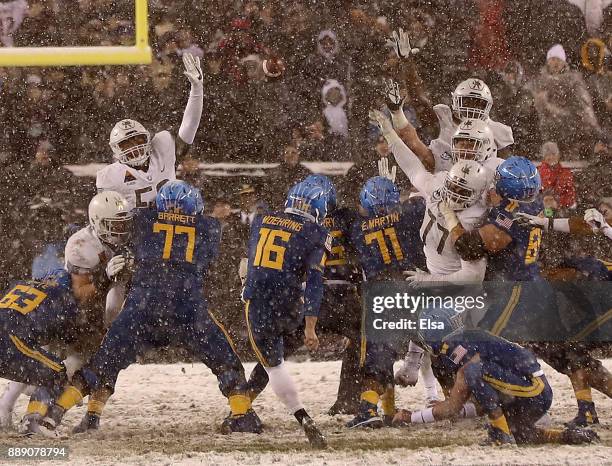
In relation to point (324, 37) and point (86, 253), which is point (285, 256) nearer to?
point (86, 253)

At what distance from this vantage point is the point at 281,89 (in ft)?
31.6

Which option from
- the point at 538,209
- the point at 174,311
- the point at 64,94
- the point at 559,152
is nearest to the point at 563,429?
the point at 538,209

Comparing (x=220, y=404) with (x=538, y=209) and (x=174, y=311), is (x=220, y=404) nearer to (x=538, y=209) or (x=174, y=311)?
(x=174, y=311)

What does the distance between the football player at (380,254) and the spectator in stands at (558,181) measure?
2028 millimetres

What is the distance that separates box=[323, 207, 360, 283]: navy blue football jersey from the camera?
24.6ft

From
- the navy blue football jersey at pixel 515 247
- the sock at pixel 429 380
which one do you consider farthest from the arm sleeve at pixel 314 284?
the sock at pixel 429 380

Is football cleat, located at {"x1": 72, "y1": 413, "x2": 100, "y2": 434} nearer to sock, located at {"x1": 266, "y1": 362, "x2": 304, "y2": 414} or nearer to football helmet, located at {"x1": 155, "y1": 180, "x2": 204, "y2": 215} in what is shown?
sock, located at {"x1": 266, "y1": 362, "x2": 304, "y2": 414}

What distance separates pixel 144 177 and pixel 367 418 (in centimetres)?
211

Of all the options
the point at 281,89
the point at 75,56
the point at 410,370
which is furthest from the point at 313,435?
the point at 281,89

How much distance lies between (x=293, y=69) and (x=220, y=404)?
2918mm

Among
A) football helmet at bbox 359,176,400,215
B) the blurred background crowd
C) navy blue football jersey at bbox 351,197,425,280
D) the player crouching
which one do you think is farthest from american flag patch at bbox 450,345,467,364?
the blurred background crowd

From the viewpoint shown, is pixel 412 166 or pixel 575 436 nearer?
pixel 575 436

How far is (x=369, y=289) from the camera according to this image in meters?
7.33

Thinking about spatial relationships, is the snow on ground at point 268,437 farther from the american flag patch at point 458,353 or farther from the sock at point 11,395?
the american flag patch at point 458,353
